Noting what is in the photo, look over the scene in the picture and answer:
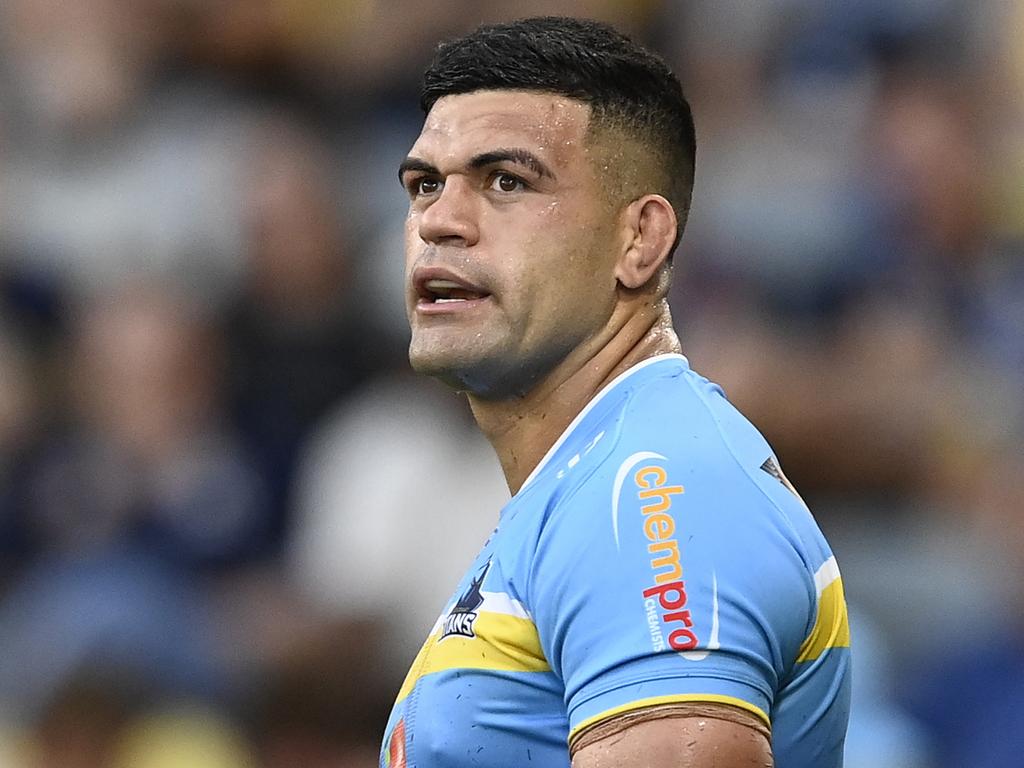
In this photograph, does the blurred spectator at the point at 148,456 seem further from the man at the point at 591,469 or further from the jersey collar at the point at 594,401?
the jersey collar at the point at 594,401

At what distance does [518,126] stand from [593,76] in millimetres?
162

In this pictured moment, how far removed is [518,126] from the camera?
10.5 feet

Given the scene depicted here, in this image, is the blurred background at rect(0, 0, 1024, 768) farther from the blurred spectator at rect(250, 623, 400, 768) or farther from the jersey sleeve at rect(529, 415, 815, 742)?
the jersey sleeve at rect(529, 415, 815, 742)

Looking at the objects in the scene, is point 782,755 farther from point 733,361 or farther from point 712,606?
point 733,361

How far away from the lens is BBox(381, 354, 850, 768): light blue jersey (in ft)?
8.52

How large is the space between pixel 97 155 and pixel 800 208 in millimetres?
2950

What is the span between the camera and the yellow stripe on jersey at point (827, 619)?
113 inches

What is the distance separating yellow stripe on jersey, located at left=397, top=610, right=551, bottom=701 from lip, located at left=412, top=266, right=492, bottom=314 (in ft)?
1.93

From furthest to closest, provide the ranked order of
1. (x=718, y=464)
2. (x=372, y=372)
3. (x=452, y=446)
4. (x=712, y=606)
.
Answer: (x=372, y=372), (x=452, y=446), (x=718, y=464), (x=712, y=606)

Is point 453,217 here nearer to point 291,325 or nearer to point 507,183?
point 507,183

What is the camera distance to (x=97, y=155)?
7.92 m

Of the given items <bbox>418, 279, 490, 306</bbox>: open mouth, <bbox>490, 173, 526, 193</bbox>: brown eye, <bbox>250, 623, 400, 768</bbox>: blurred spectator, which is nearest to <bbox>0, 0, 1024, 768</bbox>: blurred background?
<bbox>250, 623, 400, 768</bbox>: blurred spectator

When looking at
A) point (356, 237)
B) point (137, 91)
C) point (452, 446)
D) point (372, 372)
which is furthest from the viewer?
point (137, 91)

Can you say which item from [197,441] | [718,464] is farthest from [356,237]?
[718,464]
